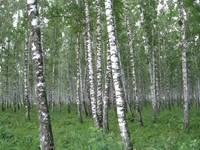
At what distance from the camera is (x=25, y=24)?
22.1 m

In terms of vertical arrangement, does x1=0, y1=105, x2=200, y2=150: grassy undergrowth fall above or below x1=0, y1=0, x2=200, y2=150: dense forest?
below

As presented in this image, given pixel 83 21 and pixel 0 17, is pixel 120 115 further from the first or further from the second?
pixel 0 17

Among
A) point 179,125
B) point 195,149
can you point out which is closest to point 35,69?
point 195,149

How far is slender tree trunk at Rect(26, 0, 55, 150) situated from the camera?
7602 mm

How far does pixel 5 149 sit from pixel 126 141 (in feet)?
16.7

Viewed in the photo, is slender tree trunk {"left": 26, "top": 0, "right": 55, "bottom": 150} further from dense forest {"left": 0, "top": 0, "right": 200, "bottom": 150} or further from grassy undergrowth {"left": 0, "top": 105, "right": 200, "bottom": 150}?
grassy undergrowth {"left": 0, "top": 105, "right": 200, "bottom": 150}

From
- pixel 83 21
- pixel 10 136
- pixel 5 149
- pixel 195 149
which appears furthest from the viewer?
pixel 83 21

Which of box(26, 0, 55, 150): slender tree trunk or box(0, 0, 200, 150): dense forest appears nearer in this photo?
box(26, 0, 55, 150): slender tree trunk

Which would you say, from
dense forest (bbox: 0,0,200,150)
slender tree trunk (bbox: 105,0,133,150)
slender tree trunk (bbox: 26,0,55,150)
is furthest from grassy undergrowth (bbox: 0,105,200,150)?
slender tree trunk (bbox: 26,0,55,150)

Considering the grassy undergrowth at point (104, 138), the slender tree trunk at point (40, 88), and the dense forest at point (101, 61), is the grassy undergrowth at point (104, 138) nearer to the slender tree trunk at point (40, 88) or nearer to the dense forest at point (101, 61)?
the dense forest at point (101, 61)

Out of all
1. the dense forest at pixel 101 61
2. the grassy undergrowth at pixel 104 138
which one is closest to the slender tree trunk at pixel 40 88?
the dense forest at pixel 101 61

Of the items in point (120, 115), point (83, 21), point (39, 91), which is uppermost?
point (83, 21)

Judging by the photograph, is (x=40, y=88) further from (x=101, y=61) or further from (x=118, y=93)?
(x=101, y=61)

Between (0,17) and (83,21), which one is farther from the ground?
(0,17)
